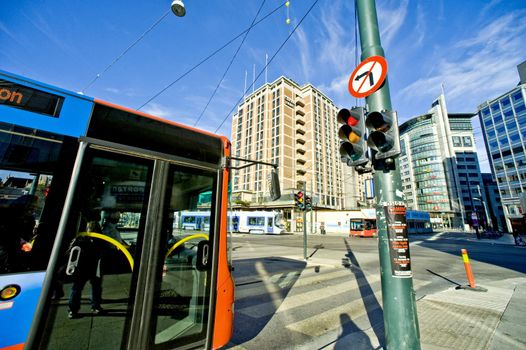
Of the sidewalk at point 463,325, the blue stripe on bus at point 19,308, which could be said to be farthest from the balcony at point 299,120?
the blue stripe on bus at point 19,308

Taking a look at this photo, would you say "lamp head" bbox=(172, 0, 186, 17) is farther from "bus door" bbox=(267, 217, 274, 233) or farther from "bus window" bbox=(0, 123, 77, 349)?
"bus door" bbox=(267, 217, 274, 233)

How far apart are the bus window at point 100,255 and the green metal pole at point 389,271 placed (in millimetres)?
2778

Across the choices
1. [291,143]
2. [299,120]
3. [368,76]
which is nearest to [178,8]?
[368,76]

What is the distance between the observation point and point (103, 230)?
221 cm

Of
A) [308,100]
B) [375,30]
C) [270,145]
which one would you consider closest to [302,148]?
[270,145]

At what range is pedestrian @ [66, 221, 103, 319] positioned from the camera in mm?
1966

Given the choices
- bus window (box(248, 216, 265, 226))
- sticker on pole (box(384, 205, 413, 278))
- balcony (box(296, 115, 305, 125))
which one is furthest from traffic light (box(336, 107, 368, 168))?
balcony (box(296, 115, 305, 125))

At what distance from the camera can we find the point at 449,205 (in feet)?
266

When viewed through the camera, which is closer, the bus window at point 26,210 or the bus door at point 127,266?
the bus window at point 26,210

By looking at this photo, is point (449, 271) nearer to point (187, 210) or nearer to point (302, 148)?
point (187, 210)

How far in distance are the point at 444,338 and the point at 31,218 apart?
17.2 feet

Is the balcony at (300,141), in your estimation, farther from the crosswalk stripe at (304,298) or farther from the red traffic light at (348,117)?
the red traffic light at (348,117)

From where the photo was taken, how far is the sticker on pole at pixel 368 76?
116 inches

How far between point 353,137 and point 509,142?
277 feet
